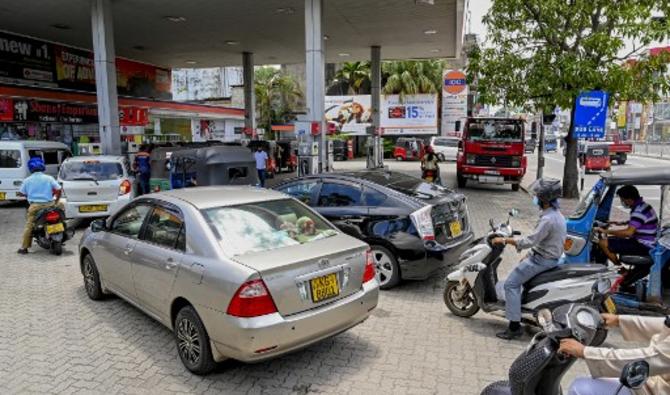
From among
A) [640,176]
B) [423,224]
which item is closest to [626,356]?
[640,176]

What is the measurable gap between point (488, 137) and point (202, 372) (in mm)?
14889

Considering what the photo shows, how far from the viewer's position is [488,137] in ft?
55.7

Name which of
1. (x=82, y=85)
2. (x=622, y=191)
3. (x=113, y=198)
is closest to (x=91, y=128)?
(x=82, y=85)

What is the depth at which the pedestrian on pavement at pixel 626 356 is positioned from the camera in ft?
7.43

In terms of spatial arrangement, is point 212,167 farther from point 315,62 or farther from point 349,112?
point 349,112

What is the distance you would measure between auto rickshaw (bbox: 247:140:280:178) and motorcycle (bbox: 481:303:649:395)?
1685cm

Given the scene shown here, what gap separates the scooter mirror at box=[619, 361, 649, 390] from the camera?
1955 millimetres

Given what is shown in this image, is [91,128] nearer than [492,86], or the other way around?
[492,86]

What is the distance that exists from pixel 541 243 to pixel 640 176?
1.50 meters

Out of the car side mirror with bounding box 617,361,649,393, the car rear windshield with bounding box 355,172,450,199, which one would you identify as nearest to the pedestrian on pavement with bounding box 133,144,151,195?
the car rear windshield with bounding box 355,172,450,199

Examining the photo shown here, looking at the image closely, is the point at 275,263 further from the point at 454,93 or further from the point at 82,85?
the point at 454,93

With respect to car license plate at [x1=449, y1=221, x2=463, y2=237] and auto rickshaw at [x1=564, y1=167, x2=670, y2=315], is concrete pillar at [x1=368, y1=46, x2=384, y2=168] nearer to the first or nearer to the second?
car license plate at [x1=449, y1=221, x2=463, y2=237]

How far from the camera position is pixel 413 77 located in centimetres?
3672

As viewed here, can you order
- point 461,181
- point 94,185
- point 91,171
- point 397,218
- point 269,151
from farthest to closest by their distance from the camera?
point 269,151
point 461,181
point 91,171
point 94,185
point 397,218
